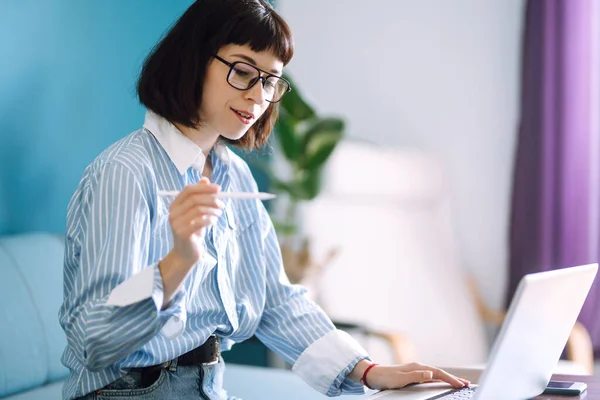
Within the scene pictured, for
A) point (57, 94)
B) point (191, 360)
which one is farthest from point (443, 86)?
point (191, 360)

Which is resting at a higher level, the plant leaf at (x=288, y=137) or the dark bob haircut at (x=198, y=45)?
the dark bob haircut at (x=198, y=45)

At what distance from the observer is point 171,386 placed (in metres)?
1.38

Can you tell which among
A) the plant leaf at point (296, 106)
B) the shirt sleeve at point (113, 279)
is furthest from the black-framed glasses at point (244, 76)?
the plant leaf at point (296, 106)

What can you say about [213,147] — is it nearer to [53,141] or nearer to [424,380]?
[424,380]

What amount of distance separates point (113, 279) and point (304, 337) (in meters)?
0.50

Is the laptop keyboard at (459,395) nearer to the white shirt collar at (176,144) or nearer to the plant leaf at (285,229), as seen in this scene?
the white shirt collar at (176,144)

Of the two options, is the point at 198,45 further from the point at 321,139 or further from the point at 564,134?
the point at 564,134

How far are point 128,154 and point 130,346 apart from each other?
0.32 metres

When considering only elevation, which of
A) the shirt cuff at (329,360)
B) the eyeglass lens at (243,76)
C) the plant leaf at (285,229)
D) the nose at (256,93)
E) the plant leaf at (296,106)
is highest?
the eyeglass lens at (243,76)

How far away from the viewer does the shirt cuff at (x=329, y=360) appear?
151cm

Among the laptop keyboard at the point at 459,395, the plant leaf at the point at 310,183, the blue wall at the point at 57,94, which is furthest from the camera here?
the plant leaf at the point at 310,183

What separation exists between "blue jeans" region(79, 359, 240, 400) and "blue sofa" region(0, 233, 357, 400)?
1.57 ft

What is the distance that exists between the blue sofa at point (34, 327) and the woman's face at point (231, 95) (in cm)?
69

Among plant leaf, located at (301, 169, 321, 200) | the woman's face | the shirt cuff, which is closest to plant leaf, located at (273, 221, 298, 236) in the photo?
plant leaf, located at (301, 169, 321, 200)
